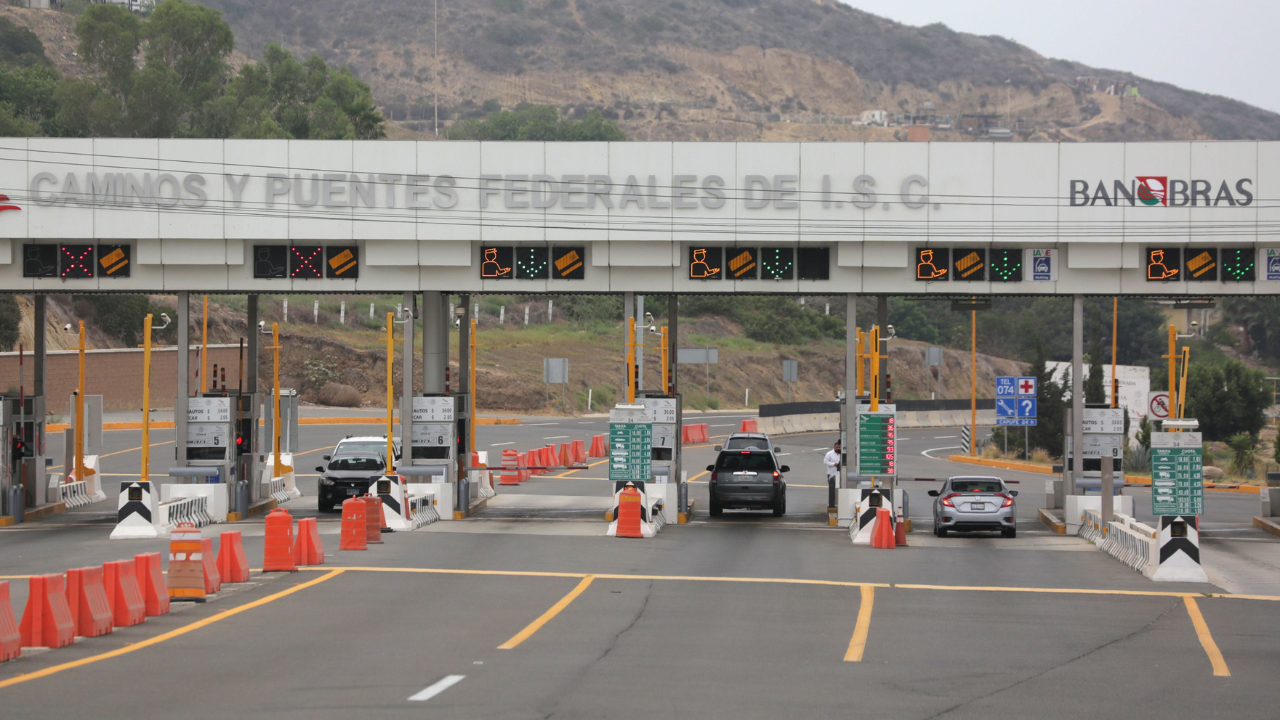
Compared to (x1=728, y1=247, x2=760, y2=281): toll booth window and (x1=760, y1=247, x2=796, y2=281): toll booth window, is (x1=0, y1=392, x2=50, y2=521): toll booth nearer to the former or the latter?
(x1=728, y1=247, x2=760, y2=281): toll booth window

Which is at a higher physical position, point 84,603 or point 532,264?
point 532,264

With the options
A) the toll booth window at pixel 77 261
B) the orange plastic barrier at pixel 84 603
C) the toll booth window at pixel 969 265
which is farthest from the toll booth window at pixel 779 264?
the orange plastic barrier at pixel 84 603

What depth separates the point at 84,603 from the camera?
13172mm

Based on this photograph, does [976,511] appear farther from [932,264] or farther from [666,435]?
[666,435]

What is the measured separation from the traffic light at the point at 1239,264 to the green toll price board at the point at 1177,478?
798 cm

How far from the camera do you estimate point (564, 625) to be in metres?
14.5

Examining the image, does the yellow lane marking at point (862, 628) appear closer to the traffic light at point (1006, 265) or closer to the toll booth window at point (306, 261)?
the traffic light at point (1006, 265)

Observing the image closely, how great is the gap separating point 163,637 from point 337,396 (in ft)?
179

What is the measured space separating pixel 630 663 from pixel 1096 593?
334 inches

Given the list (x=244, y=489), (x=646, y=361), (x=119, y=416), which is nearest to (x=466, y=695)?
(x=244, y=489)

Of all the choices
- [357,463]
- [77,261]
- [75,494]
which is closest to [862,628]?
[357,463]

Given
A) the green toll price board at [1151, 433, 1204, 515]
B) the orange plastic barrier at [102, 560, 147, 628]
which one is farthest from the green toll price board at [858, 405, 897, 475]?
the orange plastic barrier at [102, 560, 147, 628]

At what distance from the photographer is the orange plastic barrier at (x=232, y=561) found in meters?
17.2

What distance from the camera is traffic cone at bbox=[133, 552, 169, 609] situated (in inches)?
576
